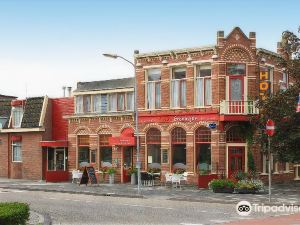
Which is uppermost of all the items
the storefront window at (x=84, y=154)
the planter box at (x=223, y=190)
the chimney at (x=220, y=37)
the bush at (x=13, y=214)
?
the chimney at (x=220, y=37)

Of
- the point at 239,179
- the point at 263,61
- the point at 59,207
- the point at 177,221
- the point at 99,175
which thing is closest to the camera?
the point at 177,221

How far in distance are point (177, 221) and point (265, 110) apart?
1279 cm

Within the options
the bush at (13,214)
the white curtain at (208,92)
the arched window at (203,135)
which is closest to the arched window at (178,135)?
the arched window at (203,135)

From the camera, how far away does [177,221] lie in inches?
793

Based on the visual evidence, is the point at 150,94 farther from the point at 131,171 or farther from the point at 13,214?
the point at 13,214

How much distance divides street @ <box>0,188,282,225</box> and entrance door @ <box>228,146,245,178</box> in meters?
9.19

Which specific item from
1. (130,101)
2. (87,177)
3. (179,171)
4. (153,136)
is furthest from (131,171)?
(130,101)

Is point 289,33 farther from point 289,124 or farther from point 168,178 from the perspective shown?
Result: point 168,178

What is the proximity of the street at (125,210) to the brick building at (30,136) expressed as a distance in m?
15.1

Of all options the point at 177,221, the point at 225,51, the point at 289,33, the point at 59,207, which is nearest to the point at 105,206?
the point at 59,207

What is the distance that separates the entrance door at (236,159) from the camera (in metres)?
37.8

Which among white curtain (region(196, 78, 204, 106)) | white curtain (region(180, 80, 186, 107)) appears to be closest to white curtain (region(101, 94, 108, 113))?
white curtain (region(180, 80, 186, 107))

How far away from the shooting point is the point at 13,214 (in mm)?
15875

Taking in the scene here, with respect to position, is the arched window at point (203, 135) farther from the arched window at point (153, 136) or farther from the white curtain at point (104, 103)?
the white curtain at point (104, 103)
